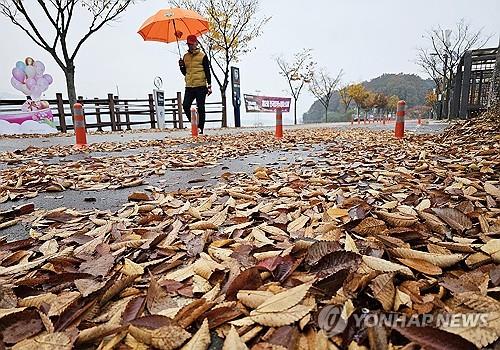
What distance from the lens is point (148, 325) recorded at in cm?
82

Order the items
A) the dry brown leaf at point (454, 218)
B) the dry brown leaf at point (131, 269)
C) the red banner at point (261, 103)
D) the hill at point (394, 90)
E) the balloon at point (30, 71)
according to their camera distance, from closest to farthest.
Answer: the dry brown leaf at point (131, 269)
the dry brown leaf at point (454, 218)
the balloon at point (30, 71)
the red banner at point (261, 103)
the hill at point (394, 90)

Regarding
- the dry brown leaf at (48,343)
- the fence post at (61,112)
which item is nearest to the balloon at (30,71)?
the fence post at (61,112)

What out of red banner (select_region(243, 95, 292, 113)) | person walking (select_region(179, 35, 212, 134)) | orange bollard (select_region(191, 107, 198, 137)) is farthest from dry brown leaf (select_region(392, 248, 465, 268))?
red banner (select_region(243, 95, 292, 113))

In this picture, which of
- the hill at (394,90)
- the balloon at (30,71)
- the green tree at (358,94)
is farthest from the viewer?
the hill at (394,90)

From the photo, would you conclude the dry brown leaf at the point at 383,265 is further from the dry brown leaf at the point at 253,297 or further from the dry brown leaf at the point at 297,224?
the dry brown leaf at the point at 297,224

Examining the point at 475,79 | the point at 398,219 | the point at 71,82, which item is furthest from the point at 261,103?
the point at 398,219

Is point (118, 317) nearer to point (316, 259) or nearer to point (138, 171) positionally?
point (316, 259)

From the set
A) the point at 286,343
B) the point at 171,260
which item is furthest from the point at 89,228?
the point at 286,343

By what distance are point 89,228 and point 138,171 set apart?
1.58 metres

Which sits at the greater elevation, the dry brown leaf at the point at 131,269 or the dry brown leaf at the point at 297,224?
the dry brown leaf at the point at 297,224

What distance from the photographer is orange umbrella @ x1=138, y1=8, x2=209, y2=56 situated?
7281 millimetres

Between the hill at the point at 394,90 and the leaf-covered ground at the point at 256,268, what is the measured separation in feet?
175

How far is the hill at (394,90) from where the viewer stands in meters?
57.7

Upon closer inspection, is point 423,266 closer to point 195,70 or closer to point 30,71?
point 195,70
